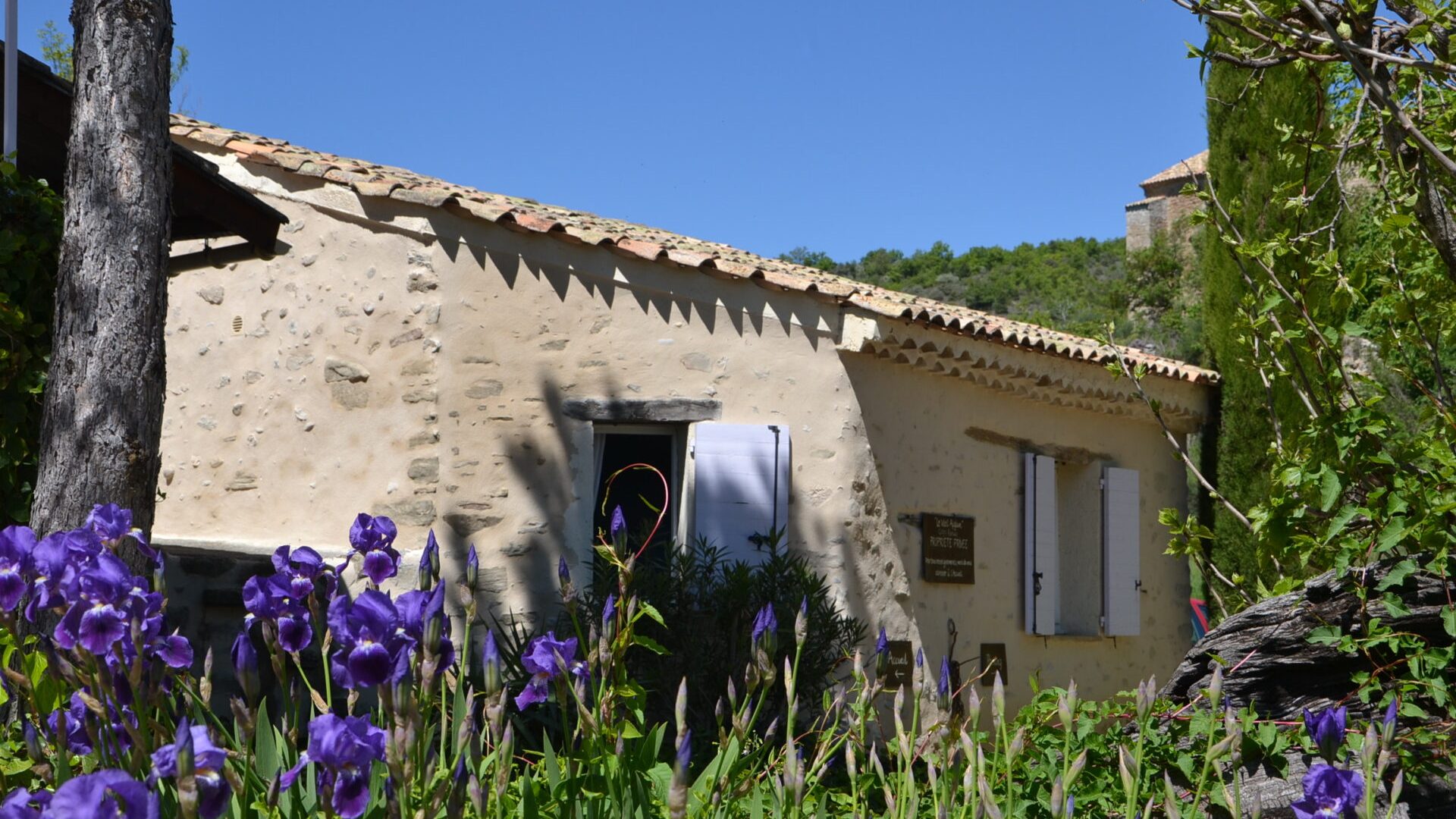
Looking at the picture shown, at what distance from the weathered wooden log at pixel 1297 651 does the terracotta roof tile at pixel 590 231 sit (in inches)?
137

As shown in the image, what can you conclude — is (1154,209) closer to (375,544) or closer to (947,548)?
(947,548)

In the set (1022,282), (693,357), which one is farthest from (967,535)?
(1022,282)

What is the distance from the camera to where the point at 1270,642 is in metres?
3.96

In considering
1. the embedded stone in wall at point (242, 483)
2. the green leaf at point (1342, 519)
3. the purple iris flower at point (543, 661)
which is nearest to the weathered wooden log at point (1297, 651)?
the green leaf at point (1342, 519)

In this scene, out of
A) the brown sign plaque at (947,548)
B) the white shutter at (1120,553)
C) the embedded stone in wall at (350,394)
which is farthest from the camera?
the white shutter at (1120,553)

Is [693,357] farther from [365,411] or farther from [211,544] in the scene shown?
[211,544]

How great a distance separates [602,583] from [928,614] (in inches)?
92.3

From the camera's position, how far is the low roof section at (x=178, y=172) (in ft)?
17.4

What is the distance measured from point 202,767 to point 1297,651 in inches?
131

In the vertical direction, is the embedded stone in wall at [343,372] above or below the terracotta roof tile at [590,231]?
below

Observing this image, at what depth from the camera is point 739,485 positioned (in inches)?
280

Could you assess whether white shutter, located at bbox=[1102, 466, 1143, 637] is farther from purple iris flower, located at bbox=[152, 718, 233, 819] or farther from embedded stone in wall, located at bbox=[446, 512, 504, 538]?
purple iris flower, located at bbox=[152, 718, 233, 819]

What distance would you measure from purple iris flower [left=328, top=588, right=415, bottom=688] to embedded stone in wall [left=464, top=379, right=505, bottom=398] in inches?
202

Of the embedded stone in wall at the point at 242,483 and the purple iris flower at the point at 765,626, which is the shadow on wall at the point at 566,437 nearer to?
the embedded stone in wall at the point at 242,483
